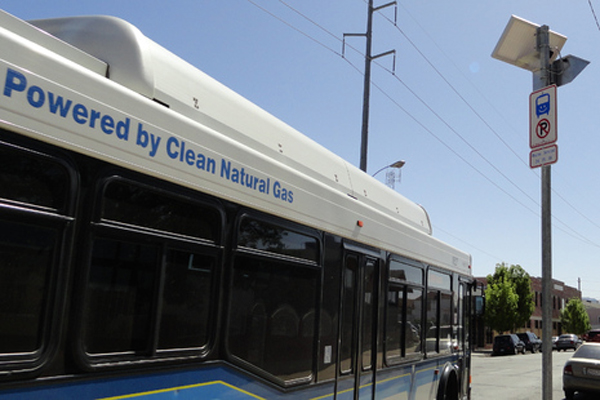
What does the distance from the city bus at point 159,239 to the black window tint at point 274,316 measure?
0.05 feet

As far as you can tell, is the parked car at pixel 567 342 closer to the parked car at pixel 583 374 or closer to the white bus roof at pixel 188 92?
the parked car at pixel 583 374

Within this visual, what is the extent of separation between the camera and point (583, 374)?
1461cm

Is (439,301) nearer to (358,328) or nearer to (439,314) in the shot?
(439,314)

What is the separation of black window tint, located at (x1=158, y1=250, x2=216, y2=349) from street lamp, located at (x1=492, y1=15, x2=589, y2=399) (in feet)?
15.6

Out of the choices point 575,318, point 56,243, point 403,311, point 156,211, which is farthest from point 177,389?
point 575,318

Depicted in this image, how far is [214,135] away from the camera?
13.3 ft

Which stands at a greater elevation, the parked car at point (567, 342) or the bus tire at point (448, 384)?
the bus tire at point (448, 384)

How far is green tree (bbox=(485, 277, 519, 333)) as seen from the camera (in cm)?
5303

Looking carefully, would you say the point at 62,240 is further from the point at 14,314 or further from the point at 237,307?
the point at 237,307

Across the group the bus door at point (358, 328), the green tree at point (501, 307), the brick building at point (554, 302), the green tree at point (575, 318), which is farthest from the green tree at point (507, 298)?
the bus door at point (358, 328)

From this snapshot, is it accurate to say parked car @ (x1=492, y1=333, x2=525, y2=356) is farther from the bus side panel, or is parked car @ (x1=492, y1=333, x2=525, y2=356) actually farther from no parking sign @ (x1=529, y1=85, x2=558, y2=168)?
the bus side panel

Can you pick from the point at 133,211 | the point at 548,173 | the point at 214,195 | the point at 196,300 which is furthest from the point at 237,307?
the point at 548,173

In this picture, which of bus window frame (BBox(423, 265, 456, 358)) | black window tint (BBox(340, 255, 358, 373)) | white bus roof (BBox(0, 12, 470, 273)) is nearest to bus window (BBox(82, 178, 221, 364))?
white bus roof (BBox(0, 12, 470, 273))

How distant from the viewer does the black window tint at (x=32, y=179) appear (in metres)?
2.66
